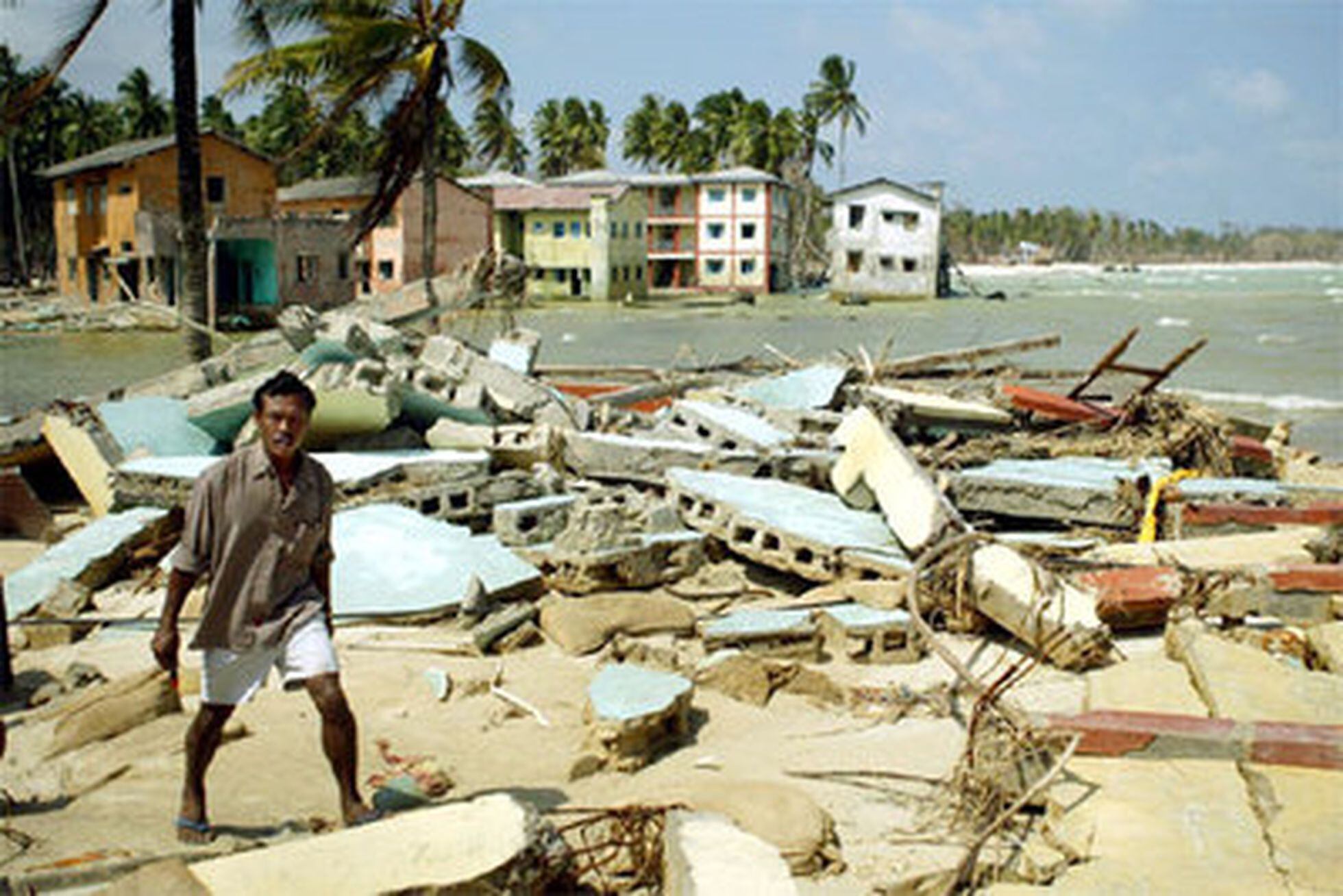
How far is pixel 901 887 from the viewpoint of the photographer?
3.78 meters

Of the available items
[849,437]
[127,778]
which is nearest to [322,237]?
[849,437]

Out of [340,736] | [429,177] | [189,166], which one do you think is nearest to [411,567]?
[340,736]

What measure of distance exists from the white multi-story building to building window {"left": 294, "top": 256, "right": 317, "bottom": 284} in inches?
897

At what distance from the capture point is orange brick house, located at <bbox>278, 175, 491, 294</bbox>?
4466 cm

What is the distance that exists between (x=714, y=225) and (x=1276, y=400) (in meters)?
41.2

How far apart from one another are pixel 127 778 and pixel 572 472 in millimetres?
5398

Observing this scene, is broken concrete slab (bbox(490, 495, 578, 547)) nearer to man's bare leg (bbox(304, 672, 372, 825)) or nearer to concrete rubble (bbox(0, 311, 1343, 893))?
concrete rubble (bbox(0, 311, 1343, 893))

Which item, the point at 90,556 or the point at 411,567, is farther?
the point at 90,556

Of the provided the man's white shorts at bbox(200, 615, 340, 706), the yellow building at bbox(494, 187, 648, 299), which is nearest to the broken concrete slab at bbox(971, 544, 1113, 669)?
the man's white shorts at bbox(200, 615, 340, 706)

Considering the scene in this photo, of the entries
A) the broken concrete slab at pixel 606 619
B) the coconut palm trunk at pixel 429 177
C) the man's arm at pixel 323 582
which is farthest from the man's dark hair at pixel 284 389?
the coconut palm trunk at pixel 429 177

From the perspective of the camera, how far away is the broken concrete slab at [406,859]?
3246 mm

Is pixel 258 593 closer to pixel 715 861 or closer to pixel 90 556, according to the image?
pixel 715 861

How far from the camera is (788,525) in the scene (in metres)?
7.66

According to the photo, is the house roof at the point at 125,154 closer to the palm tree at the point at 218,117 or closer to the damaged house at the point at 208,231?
the damaged house at the point at 208,231
